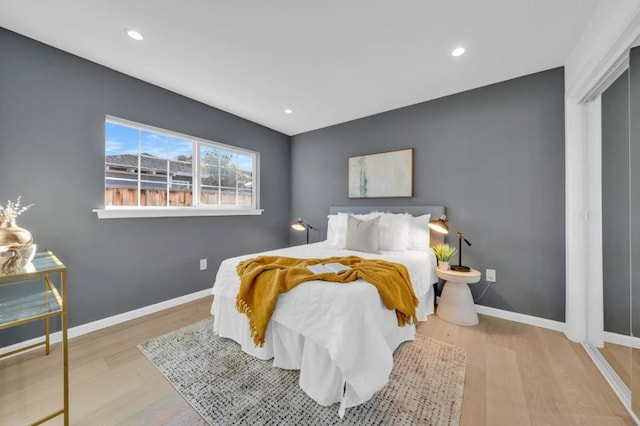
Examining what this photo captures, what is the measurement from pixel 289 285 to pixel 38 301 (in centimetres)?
157

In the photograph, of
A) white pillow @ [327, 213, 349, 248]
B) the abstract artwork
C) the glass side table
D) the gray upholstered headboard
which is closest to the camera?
the glass side table

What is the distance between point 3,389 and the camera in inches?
61.4

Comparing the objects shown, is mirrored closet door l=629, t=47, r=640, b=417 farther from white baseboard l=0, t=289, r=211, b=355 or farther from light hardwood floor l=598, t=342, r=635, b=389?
white baseboard l=0, t=289, r=211, b=355

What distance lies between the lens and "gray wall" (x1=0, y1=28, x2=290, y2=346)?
77.0 inches

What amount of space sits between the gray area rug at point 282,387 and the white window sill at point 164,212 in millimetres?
1272

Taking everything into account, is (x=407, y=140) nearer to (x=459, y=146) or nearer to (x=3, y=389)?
(x=459, y=146)

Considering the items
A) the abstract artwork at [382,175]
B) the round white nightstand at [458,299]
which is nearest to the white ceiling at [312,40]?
the abstract artwork at [382,175]

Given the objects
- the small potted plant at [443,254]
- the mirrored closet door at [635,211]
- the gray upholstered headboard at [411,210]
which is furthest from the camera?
the gray upholstered headboard at [411,210]

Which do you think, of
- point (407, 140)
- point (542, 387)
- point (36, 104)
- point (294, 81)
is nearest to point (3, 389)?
point (36, 104)

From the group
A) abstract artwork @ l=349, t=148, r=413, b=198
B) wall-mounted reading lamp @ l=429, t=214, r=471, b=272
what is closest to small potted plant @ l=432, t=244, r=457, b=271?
wall-mounted reading lamp @ l=429, t=214, r=471, b=272

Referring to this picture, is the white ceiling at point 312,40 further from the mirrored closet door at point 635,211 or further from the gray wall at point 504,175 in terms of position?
the mirrored closet door at point 635,211

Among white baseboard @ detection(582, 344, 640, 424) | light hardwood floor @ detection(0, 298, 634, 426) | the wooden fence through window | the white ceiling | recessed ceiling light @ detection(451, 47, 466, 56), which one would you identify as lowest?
light hardwood floor @ detection(0, 298, 634, 426)

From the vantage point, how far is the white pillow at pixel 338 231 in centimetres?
305

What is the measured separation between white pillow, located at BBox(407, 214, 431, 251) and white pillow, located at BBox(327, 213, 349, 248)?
0.77m
